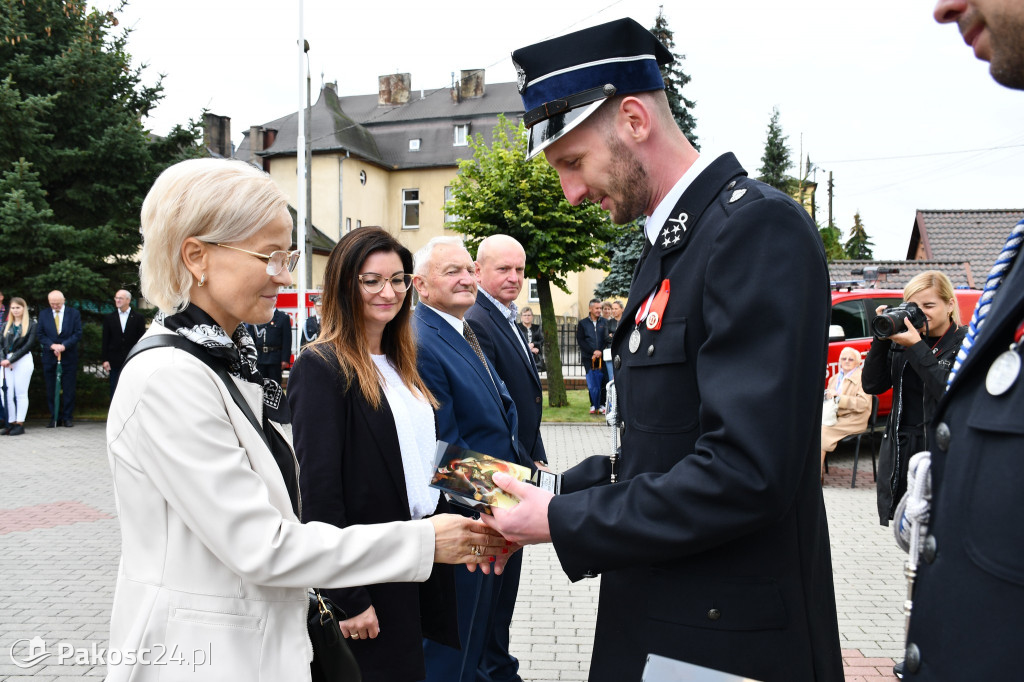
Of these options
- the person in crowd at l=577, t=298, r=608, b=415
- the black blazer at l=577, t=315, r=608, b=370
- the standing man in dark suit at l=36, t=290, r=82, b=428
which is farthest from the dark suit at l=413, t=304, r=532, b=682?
the black blazer at l=577, t=315, r=608, b=370

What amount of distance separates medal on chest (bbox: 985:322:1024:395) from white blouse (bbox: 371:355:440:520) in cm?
245

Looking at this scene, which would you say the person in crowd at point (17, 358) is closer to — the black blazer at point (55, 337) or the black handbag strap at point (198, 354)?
the black blazer at point (55, 337)

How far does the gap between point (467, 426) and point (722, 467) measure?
248 centimetres

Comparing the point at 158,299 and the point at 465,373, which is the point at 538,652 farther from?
the point at 158,299

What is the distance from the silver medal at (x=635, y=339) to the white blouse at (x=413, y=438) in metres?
1.65

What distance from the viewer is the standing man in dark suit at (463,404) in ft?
12.0

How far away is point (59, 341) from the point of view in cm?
1338

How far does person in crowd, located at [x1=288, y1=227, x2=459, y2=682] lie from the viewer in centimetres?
292

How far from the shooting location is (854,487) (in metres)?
9.54

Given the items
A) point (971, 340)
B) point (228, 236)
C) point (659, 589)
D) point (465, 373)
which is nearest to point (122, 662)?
point (228, 236)

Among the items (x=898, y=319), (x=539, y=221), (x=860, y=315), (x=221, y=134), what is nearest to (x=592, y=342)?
(x=539, y=221)

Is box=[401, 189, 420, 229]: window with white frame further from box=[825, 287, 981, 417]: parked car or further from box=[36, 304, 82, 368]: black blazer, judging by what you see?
box=[825, 287, 981, 417]: parked car

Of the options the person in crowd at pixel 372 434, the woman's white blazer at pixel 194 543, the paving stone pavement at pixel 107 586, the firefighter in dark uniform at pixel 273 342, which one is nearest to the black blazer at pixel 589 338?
the firefighter in dark uniform at pixel 273 342

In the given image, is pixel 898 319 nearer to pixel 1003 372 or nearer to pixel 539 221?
pixel 1003 372
